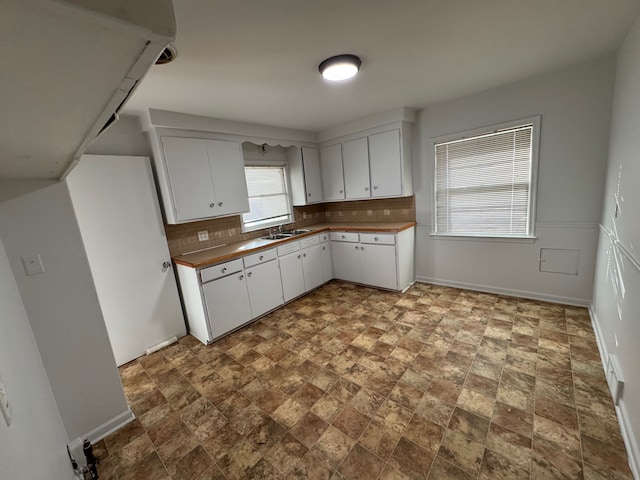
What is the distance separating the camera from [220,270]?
108 inches

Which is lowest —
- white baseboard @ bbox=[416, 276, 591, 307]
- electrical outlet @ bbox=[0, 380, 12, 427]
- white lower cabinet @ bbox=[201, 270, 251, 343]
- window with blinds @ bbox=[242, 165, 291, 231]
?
white baseboard @ bbox=[416, 276, 591, 307]

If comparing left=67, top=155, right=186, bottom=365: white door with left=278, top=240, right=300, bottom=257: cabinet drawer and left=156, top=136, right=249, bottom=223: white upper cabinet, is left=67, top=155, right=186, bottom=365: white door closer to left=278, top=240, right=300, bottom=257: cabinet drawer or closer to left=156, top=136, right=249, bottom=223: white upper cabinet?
left=156, top=136, right=249, bottom=223: white upper cabinet

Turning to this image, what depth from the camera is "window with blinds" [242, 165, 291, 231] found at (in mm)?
3744

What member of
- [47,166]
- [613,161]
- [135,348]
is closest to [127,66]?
[47,166]

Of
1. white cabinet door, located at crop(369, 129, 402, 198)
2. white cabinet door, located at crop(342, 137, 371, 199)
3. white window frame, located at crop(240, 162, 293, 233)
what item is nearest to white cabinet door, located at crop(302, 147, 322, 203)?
white window frame, located at crop(240, 162, 293, 233)

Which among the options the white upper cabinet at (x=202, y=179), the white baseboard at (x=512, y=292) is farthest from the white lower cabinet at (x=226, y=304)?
the white baseboard at (x=512, y=292)

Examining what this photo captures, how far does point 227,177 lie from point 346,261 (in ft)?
6.61

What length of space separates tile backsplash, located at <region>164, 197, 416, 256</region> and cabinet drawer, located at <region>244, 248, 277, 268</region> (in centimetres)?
60

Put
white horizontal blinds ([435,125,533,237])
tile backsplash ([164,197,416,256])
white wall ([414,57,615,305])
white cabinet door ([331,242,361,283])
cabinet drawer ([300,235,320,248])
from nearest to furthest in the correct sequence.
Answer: white wall ([414,57,615,305]) < white horizontal blinds ([435,125,533,237]) < tile backsplash ([164,197,416,256]) < cabinet drawer ([300,235,320,248]) < white cabinet door ([331,242,361,283])

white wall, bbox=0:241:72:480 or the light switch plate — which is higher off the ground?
the light switch plate

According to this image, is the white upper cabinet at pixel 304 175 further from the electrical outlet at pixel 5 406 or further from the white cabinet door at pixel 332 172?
the electrical outlet at pixel 5 406

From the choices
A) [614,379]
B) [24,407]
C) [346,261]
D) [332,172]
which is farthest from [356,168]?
[24,407]

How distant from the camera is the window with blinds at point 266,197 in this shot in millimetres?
3744

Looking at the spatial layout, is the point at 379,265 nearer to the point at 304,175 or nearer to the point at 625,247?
the point at 304,175
